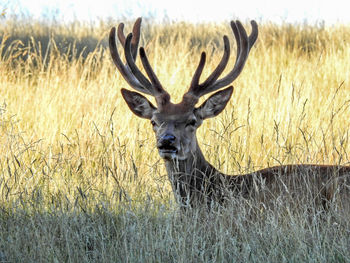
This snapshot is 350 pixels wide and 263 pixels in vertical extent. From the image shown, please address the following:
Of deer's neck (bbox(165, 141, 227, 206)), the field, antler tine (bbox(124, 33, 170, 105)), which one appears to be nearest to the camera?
the field

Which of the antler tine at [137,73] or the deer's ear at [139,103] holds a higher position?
the antler tine at [137,73]

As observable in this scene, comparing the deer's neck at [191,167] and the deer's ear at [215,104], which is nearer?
the deer's neck at [191,167]

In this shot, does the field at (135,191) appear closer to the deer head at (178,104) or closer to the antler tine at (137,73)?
the deer head at (178,104)

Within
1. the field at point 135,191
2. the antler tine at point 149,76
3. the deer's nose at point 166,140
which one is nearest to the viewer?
the field at point 135,191

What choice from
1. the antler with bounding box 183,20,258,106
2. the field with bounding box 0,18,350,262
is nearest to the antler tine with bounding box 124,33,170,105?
the antler with bounding box 183,20,258,106

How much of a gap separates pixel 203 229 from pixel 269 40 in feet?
27.1

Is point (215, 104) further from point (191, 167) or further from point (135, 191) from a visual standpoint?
point (135, 191)

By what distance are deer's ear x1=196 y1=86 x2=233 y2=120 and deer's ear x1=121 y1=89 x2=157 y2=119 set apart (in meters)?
0.40

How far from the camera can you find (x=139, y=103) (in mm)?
5453

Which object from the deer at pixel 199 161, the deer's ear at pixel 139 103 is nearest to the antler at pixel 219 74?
the deer at pixel 199 161

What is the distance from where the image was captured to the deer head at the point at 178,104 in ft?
16.5

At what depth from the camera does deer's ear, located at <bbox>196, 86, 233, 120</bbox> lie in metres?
5.41

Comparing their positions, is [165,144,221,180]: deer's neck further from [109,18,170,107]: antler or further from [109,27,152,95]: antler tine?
[109,27,152,95]: antler tine

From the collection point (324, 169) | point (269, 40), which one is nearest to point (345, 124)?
point (324, 169)
